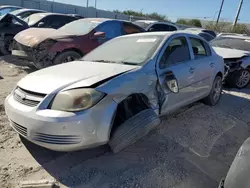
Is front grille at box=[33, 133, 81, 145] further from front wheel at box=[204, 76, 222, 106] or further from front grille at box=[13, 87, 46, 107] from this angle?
front wheel at box=[204, 76, 222, 106]

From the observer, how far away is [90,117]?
287cm

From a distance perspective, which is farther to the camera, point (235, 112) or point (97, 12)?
point (97, 12)

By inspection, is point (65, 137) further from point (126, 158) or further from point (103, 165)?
point (126, 158)

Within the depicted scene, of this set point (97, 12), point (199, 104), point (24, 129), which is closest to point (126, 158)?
point (24, 129)

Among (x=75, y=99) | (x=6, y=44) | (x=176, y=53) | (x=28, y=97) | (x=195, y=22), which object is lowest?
(x=195, y=22)

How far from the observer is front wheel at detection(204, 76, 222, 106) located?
18.4ft

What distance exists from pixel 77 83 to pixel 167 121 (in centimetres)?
214

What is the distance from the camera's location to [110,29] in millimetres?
8062

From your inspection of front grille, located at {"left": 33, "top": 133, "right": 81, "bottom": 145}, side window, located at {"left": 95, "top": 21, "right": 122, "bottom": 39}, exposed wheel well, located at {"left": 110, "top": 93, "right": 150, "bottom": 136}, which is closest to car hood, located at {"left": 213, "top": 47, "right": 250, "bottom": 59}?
side window, located at {"left": 95, "top": 21, "right": 122, "bottom": 39}

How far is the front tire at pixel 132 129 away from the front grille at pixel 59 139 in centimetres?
44

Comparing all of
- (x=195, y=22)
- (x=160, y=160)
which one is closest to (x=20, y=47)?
(x=160, y=160)

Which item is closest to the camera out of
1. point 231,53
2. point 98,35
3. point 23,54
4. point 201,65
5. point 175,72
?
point 175,72

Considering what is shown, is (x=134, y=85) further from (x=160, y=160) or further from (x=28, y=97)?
(x=28, y=97)

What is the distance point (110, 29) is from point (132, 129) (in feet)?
17.8
